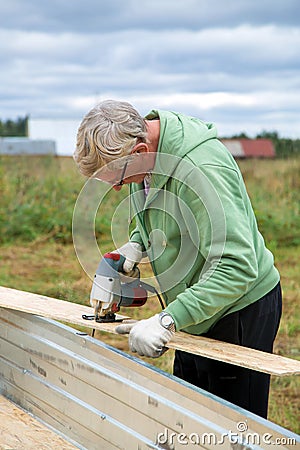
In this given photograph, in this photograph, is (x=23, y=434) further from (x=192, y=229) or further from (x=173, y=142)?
(x=173, y=142)

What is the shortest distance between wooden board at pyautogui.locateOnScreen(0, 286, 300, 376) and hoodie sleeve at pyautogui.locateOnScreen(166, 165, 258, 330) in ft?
0.46

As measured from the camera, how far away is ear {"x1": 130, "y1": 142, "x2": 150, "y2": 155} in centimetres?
207

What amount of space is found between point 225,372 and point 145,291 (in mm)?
402

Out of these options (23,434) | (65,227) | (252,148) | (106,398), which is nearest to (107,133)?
(106,398)

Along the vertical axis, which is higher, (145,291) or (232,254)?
(232,254)

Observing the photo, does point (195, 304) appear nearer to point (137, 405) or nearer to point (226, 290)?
point (226, 290)

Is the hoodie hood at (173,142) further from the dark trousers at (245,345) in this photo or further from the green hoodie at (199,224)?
the dark trousers at (245,345)

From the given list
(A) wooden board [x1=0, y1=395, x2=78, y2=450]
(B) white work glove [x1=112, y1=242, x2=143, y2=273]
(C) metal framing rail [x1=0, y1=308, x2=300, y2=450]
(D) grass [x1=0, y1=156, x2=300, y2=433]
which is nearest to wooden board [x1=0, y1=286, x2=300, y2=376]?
(C) metal framing rail [x1=0, y1=308, x2=300, y2=450]

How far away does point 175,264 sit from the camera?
2.26 metres

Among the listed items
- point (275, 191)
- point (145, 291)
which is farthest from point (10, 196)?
point (145, 291)

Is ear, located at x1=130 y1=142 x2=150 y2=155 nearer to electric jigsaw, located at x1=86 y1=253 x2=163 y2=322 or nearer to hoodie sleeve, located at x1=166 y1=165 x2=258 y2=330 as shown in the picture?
hoodie sleeve, located at x1=166 y1=165 x2=258 y2=330

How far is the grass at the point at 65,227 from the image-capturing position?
604cm

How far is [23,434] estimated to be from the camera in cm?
248

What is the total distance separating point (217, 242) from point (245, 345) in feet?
1.72
